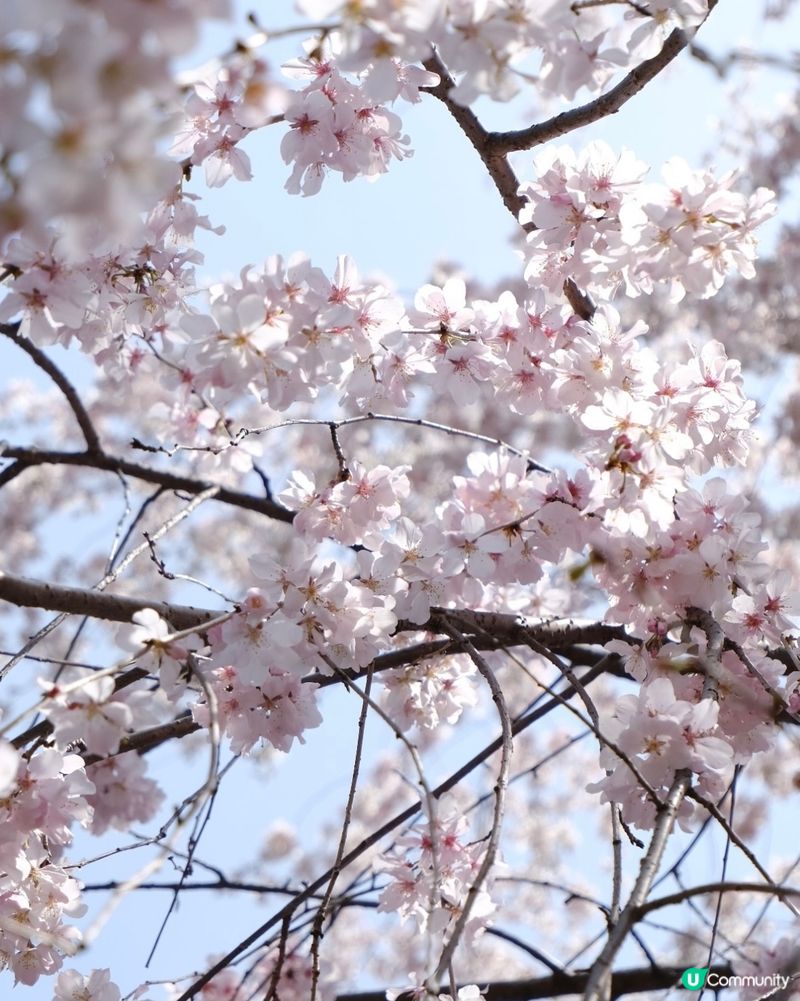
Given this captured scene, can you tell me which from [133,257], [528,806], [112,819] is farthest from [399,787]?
[133,257]

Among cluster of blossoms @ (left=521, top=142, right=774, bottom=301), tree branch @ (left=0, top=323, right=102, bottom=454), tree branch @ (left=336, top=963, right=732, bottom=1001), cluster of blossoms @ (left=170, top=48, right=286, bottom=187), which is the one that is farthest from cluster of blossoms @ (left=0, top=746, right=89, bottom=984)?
cluster of blossoms @ (left=521, top=142, right=774, bottom=301)

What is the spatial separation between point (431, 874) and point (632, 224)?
139 centimetres

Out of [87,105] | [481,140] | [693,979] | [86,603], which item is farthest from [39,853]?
[481,140]

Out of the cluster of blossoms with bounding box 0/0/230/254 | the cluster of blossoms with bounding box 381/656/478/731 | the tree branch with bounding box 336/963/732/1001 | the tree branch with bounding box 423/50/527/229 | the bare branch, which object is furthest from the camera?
the tree branch with bounding box 336/963/732/1001

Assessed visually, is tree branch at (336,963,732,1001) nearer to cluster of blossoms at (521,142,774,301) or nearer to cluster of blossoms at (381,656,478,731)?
cluster of blossoms at (381,656,478,731)

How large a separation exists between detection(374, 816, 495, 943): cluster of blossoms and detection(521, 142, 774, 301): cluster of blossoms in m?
1.22

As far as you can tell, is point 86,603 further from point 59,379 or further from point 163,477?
point 163,477

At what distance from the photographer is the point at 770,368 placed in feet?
32.0

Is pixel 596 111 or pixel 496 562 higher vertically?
pixel 596 111

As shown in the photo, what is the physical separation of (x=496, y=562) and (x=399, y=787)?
9.43m

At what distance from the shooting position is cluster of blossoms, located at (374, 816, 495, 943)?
1937mm

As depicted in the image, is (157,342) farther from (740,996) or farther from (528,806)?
(528,806)

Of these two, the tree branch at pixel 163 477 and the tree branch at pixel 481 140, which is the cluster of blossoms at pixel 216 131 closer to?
the tree branch at pixel 481 140

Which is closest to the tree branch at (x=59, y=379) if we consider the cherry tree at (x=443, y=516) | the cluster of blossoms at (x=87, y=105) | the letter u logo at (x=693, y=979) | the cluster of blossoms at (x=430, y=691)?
the cherry tree at (x=443, y=516)
